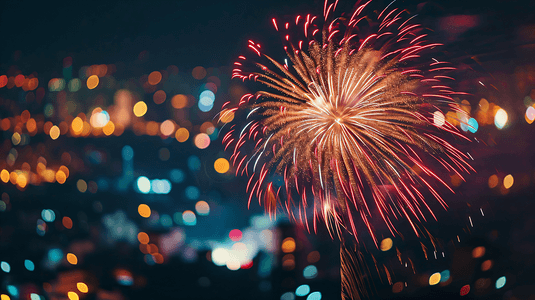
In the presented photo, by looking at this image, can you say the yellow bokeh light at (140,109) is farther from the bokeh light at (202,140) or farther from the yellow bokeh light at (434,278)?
the yellow bokeh light at (434,278)

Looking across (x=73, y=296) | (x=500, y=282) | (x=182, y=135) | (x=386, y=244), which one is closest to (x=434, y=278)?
(x=386, y=244)

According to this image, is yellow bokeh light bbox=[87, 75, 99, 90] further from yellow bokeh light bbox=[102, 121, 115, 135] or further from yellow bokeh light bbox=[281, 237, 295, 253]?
yellow bokeh light bbox=[281, 237, 295, 253]

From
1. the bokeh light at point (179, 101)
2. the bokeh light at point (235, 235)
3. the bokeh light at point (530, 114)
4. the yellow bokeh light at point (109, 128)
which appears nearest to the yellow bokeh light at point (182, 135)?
the bokeh light at point (179, 101)

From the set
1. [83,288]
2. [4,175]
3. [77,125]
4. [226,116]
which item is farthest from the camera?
[4,175]

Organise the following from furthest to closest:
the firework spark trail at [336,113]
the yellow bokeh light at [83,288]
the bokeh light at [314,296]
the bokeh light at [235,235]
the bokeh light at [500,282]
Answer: the bokeh light at [500,282] → the yellow bokeh light at [83,288] → the bokeh light at [314,296] → the bokeh light at [235,235] → the firework spark trail at [336,113]

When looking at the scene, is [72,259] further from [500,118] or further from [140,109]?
[500,118]

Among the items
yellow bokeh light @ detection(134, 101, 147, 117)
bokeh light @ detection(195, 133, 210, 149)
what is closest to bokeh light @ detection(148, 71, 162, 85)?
yellow bokeh light @ detection(134, 101, 147, 117)

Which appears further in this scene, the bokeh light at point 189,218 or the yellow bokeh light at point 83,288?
the yellow bokeh light at point 83,288
